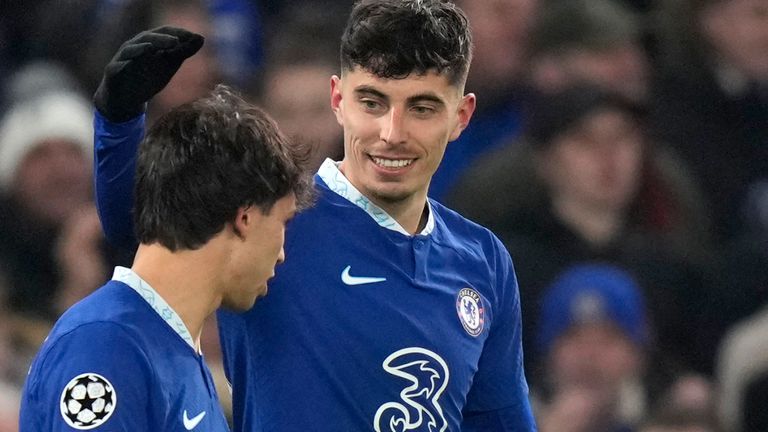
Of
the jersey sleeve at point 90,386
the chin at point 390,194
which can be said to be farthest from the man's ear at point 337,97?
the jersey sleeve at point 90,386

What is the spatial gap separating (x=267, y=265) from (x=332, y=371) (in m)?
0.36

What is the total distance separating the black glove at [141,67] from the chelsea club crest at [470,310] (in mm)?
734

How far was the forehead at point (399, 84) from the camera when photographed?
8.64 ft

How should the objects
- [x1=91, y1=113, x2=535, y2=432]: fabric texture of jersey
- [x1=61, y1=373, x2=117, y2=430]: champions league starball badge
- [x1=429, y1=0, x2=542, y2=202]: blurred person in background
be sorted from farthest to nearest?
[x1=429, y1=0, x2=542, y2=202]: blurred person in background → [x1=91, y1=113, x2=535, y2=432]: fabric texture of jersey → [x1=61, y1=373, x2=117, y2=430]: champions league starball badge

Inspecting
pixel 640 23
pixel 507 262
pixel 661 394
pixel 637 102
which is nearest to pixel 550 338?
pixel 661 394

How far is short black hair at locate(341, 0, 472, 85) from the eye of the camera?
2.64m

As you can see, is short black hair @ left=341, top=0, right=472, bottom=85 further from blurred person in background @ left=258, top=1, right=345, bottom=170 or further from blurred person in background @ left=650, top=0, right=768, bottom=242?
blurred person in background @ left=650, top=0, right=768, bottom=242

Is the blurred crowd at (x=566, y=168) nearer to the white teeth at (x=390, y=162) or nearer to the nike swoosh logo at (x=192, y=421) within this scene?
the white teeth at (x=390, y=162)

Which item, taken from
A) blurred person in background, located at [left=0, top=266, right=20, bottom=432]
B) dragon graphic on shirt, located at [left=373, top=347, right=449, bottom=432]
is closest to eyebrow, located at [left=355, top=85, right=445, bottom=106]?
dragon graphic on shirt, located at [left=373, top=347, right=449, bottom=432]

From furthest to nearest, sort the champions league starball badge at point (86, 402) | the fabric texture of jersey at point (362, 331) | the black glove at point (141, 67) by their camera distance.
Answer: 1. the fabric texture of jersey at point (362, 331)
2. the black glove at point (141, 67)
3. the champions league starball badge at point (86, 402)

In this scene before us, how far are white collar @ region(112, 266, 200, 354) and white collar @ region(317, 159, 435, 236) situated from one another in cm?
62

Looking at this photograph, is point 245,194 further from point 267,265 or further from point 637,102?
point 637,102

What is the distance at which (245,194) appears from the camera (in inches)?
88.1

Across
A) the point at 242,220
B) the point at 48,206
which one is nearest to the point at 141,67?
the point at 242,220
